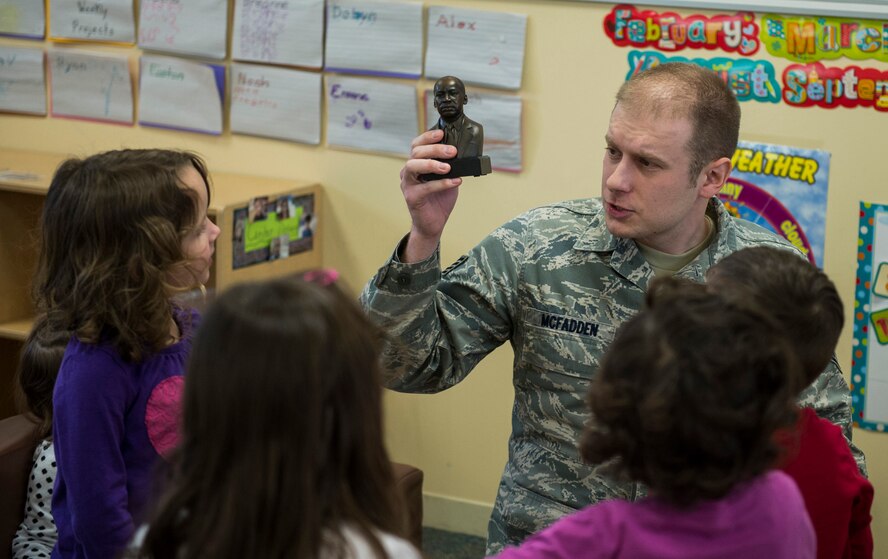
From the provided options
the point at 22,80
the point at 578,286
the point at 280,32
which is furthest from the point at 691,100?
the point at 22,80

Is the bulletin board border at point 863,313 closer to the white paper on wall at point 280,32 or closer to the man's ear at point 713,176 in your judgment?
the man's ear at point 713,176

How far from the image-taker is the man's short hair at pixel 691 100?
1.82 metres

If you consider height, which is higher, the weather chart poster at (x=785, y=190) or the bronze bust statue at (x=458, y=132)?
the bronze bust statue at (x=458, y=132)

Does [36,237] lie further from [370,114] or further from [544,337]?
[544,337]

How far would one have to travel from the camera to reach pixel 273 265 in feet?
10.4

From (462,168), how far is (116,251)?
0.54 meters

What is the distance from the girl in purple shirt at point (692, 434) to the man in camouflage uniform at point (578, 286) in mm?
622

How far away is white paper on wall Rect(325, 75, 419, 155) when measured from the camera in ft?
10.3

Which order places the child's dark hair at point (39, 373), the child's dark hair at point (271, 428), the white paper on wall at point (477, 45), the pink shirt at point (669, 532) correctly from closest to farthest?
the child's dark hair at point (271, 428)
the pink shirt at point (669, 532)
the child's dark hair at point (39, 373)
the white paper on wall at point (477, 45)

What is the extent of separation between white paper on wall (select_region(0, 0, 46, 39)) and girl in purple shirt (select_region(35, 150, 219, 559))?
6.61 ft

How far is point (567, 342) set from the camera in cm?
182

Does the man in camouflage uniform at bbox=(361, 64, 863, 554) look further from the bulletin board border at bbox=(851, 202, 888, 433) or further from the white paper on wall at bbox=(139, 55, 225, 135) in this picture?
the white paper on wall at bbox=(139, 55, 225, 135)

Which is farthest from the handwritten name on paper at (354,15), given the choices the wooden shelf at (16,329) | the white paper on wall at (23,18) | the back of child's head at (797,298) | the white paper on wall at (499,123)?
the back of child's head at (797,298)

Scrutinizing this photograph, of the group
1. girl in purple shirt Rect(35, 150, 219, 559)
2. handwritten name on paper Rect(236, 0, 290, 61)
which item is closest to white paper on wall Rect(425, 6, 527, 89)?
handwritten name on paper Rect(236, 0, 290, 61)
